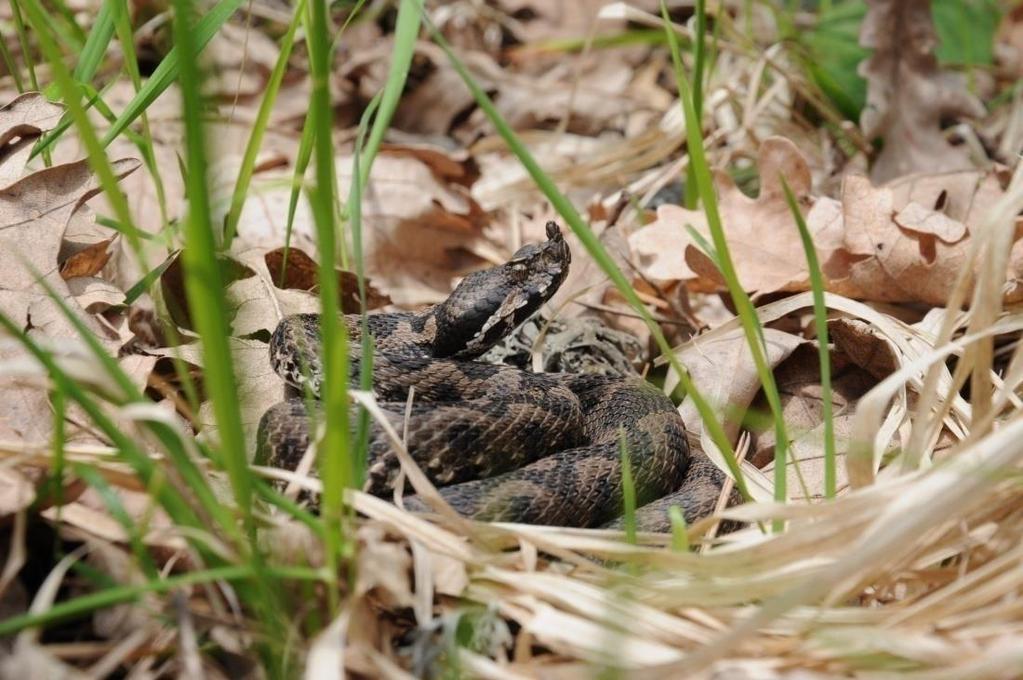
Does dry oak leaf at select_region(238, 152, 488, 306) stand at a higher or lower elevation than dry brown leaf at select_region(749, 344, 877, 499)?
higher

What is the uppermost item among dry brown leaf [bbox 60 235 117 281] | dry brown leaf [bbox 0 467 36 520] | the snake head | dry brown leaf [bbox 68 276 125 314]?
dry brown leaf [bbox 60 235 117 281]

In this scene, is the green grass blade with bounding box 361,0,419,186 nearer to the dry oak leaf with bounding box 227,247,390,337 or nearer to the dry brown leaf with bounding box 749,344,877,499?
the dry oak leaf with bounding box 227,247,390,337

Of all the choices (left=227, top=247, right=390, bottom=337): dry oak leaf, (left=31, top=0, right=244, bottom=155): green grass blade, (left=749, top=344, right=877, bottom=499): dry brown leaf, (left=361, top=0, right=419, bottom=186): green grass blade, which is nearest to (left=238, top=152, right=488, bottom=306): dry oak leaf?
(left=227, top=247, right=390, bottom=337): dry oak leaf

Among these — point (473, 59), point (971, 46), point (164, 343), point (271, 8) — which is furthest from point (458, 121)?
point (164, 343)

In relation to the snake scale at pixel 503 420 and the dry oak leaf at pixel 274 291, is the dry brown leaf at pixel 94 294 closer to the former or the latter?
the dry oak leaf at pixel 274 291

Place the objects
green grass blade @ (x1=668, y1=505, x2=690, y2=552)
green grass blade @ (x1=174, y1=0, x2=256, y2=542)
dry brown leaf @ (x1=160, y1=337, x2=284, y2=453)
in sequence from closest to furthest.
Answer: green grass blade @ (x1=174, y1=0, x2=256, y2=542) < green grass blade @ (x1=668, y1=505, x2=690, y2=552) < dry brown leaf @ (x1=160, y1=337, x2=284, y2=453)

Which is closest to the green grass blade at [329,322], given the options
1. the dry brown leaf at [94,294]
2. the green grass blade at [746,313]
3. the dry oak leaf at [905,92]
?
the green grass blade at [746,313]
